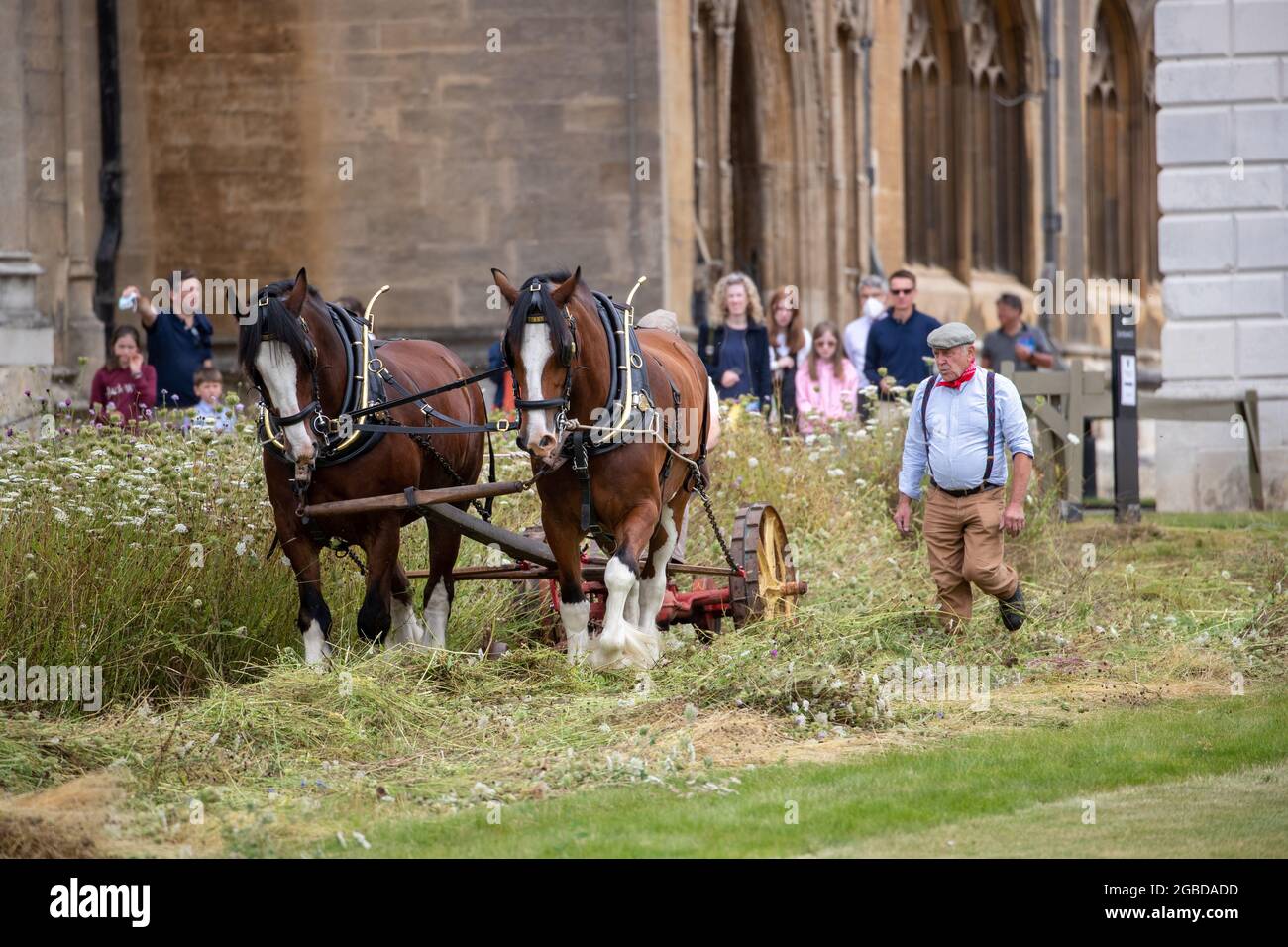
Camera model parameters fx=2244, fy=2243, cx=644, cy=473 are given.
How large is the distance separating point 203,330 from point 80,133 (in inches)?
114

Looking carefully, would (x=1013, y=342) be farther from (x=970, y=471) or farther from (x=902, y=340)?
(x=970, y=471)

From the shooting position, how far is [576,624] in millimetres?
10453

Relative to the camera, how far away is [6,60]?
17344mm

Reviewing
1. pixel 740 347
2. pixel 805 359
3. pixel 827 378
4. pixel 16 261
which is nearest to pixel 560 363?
pixel 740 347

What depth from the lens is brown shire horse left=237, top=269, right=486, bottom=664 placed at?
31.9 feet

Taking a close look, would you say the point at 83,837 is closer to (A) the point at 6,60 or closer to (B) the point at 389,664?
(B) the point at 389,664

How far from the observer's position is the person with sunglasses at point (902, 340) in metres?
17.5

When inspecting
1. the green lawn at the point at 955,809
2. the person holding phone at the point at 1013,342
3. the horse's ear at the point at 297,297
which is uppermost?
the horse's ear at the point at 297,297

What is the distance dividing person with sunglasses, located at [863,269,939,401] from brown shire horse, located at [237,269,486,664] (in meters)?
Result: 7.20

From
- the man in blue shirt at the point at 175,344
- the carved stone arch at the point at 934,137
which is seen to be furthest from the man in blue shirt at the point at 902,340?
the carved stone arch at the point at 934,137

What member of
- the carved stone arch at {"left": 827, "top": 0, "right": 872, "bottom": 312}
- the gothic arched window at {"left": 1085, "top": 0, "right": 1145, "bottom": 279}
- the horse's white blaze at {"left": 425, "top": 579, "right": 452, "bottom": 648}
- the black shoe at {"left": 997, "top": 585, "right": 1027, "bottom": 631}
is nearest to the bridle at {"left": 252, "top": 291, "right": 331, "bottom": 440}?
the horse's white blaze at {"left": 425, "top": 579, "right": 452, "bottom": 648}

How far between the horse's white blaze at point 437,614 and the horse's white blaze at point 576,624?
0.83 metres

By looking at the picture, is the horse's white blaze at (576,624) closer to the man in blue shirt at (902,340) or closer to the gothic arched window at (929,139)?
the man in blue shirt at (902,340)

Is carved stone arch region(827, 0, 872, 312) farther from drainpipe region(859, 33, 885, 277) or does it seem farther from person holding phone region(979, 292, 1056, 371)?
person holding phone region(979, 292, 1056, 371)
